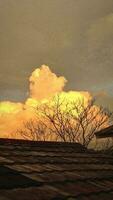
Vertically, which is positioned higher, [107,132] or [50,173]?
[107,132]

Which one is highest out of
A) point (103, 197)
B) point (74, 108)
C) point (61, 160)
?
point (74, 108)

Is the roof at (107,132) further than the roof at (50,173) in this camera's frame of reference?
Yes

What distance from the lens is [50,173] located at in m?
5.30

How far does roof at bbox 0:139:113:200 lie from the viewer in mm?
4171

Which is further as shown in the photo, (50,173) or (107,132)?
(107,132)

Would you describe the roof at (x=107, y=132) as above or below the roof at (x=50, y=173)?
above

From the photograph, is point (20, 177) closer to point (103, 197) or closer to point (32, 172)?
point (32, 172)

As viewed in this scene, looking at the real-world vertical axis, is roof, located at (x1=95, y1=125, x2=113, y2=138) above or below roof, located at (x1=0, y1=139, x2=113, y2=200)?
above

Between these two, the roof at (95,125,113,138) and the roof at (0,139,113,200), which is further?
the roof at (95,125,113,138)

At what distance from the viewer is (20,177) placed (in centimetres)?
457

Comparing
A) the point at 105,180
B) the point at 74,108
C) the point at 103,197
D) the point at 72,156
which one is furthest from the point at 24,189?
the point at 74,108

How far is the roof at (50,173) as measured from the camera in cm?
417

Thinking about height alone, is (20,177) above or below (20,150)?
below

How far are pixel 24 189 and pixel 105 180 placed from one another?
2.10m
